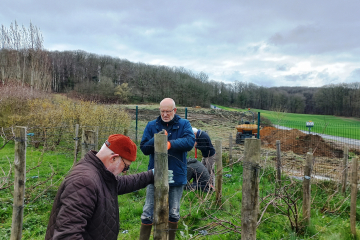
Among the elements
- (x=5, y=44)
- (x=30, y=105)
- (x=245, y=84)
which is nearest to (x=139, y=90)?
(x=5, y=44)

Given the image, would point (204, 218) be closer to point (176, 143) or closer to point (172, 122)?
point (176, 143)

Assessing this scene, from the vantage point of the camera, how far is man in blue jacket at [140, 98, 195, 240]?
8.66 ft

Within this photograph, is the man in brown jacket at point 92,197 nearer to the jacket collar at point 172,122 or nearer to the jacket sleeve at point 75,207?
the jacket sleeve at point 75,207

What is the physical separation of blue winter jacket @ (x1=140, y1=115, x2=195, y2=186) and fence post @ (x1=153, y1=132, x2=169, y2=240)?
598 mm

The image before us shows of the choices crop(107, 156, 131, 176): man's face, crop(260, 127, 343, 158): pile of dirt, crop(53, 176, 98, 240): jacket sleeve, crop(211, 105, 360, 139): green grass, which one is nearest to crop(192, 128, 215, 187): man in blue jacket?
crop(107, 156, 131, 176): man's face

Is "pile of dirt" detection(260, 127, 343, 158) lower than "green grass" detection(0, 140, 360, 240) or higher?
lower

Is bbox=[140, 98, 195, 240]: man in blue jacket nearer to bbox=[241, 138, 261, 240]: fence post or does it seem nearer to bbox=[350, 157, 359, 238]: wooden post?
bbox=[241, 138, 261, 240]: fence post

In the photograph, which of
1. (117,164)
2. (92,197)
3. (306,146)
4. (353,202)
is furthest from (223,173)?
(306,146)

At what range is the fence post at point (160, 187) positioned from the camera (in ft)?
6.33

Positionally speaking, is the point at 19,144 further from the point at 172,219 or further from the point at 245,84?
the point at 245,84

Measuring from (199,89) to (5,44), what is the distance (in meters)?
26.0

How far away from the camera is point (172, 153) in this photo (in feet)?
8.91

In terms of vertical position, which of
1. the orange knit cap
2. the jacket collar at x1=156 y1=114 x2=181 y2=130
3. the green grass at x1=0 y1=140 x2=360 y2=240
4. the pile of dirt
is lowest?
the pile of dirt

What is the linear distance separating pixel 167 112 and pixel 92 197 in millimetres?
1536
